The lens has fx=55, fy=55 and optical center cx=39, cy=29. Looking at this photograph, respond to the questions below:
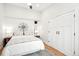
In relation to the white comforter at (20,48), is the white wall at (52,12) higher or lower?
higher

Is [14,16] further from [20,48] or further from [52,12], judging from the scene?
[52,12]

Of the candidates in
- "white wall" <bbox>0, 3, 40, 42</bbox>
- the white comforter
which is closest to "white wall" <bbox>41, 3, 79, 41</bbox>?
"white wall" <bbox>0, 3, 40, 42</bbox>

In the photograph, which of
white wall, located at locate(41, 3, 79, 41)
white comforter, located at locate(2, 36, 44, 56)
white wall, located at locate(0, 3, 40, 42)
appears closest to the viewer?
white comforter, located at locate(2, 36, 44, 56)

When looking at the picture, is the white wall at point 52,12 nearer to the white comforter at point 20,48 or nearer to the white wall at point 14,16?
the white wall at point 14,16

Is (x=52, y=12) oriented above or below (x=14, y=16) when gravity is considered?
above

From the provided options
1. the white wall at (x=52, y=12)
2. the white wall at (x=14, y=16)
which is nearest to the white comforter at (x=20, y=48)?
the white wall at (x=14, y=16)

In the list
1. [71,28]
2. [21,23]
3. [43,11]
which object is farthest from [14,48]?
[43,11]

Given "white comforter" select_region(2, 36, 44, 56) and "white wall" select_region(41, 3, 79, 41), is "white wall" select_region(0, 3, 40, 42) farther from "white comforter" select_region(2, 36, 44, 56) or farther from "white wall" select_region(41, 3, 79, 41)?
"white comforter" select_region(2, 36, 44, 56)

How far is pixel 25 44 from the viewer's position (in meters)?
2.04

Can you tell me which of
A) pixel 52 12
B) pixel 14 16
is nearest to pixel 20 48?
pixel 14 16

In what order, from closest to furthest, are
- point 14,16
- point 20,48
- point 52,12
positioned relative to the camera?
point 20,48
point 14,16
point 52,12

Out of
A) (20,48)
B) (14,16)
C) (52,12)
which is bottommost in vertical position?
(20,48)

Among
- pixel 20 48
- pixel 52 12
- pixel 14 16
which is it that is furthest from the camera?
pixel 52 12

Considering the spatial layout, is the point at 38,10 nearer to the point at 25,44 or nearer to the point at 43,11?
the point at 43,11
